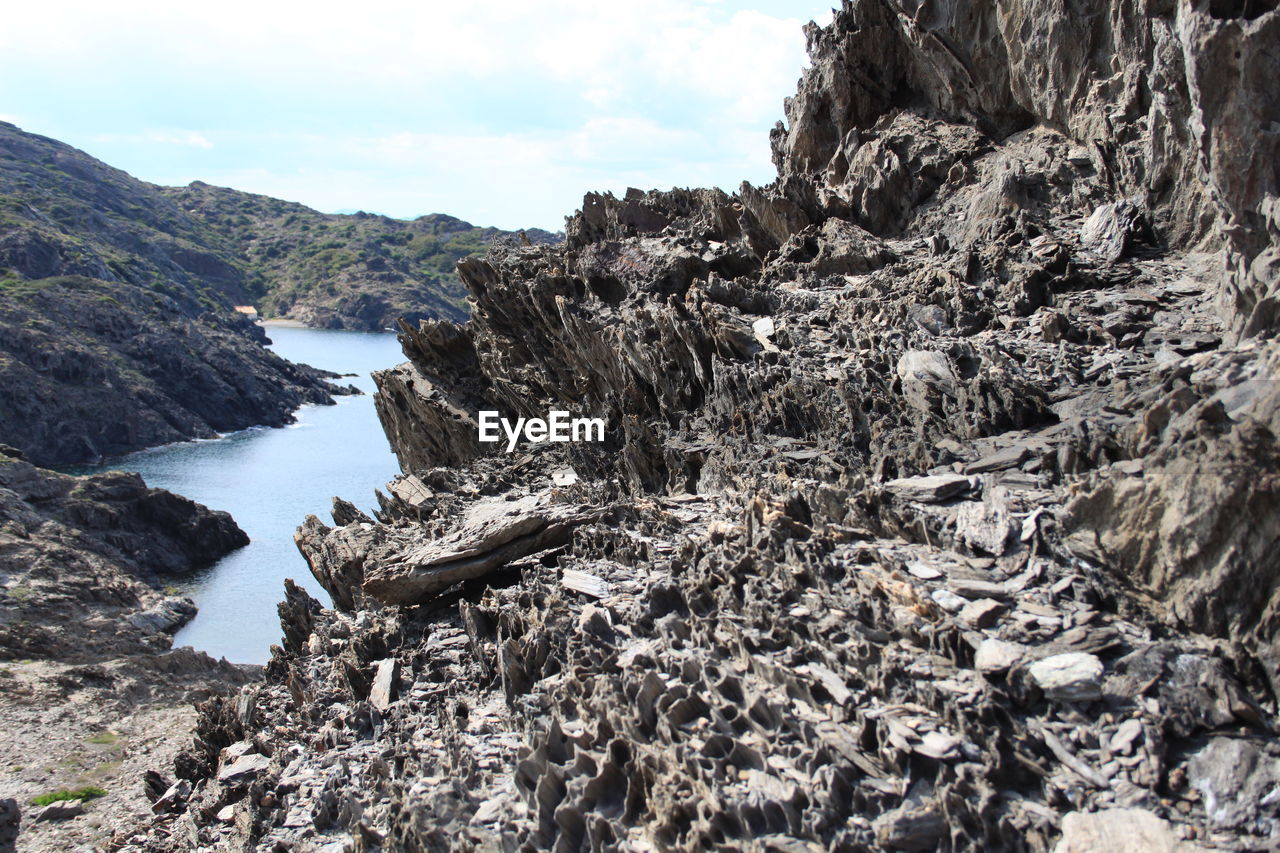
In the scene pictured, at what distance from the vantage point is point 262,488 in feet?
308

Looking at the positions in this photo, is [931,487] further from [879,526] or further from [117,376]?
[117,376]

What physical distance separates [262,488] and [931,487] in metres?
88.7

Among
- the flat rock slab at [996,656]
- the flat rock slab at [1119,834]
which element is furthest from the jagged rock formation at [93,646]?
the flat rock slab at [1119,834]

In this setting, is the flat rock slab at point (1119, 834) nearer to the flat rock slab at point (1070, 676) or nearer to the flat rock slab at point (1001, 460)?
the flat rock slab at point (1070, 676)

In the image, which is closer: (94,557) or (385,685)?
(385,685)

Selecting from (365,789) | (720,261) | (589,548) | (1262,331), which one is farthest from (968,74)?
(365,789)

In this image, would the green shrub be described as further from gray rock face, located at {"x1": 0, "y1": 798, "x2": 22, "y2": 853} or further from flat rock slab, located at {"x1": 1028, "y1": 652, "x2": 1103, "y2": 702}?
flat rock slab, located at {"x1": 1028, "y1": 652, "x2": 1103, "y2": 702}

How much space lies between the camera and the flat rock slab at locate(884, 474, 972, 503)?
1736 cm

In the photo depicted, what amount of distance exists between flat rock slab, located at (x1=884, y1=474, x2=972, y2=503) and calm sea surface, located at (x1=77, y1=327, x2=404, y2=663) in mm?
50734

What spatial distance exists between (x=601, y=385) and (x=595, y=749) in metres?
23.3

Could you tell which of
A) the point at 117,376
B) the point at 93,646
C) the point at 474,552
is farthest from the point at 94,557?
the point at 117,376

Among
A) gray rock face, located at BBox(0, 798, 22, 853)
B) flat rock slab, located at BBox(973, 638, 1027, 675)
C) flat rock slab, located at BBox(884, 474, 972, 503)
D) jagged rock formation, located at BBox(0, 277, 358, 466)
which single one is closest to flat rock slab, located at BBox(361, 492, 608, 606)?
flat rock slab, located at BBox(884, 474, 972, 503)

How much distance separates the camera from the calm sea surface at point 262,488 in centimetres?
6294

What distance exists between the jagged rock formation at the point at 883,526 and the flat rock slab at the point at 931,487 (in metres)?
0.14
